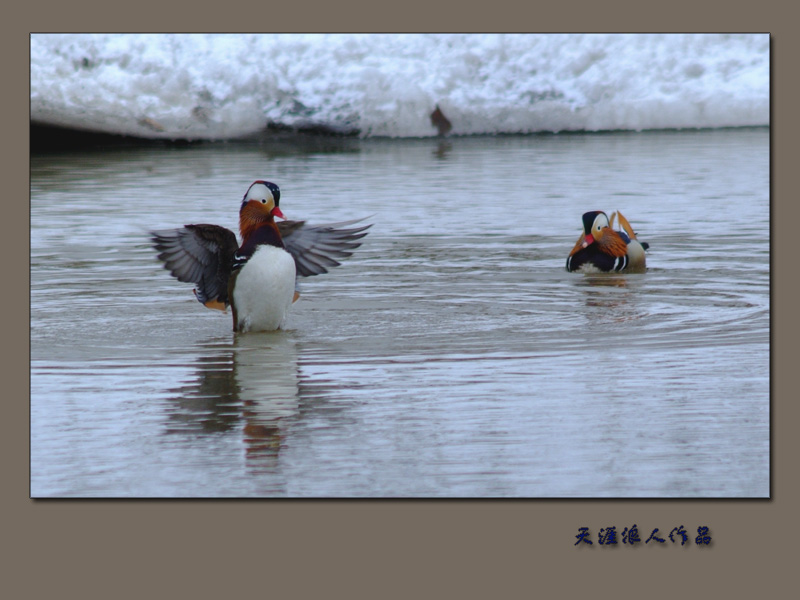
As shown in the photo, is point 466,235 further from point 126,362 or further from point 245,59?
point 126,362

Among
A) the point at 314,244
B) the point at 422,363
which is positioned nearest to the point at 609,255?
the point at 314,244

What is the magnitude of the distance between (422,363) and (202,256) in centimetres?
156

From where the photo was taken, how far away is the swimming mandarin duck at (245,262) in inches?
281

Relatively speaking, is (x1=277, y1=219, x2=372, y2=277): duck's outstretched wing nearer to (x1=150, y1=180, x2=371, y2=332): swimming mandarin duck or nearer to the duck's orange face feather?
(x1=150, y1=180, x2=371, y2=332): swimming mandarin duck

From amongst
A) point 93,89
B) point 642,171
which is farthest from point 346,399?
point 642,171

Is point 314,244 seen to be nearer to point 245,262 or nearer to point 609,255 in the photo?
point 245,262

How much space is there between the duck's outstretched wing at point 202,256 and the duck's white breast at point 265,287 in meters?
0.18

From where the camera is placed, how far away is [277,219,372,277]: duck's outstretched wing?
25.4ft

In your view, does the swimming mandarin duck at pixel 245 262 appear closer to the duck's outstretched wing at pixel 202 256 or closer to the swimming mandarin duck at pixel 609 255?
the duck's outstretched wing at pixel 202 256

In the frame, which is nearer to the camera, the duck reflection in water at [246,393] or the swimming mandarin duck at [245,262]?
the duck reflection in water at [246,393]

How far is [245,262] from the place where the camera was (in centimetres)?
713

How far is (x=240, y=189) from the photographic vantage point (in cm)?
1363

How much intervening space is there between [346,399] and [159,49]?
4357mm

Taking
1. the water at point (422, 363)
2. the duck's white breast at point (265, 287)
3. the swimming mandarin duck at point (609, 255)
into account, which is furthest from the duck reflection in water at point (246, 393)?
the swimming mandarin duck at point (609, 255)
